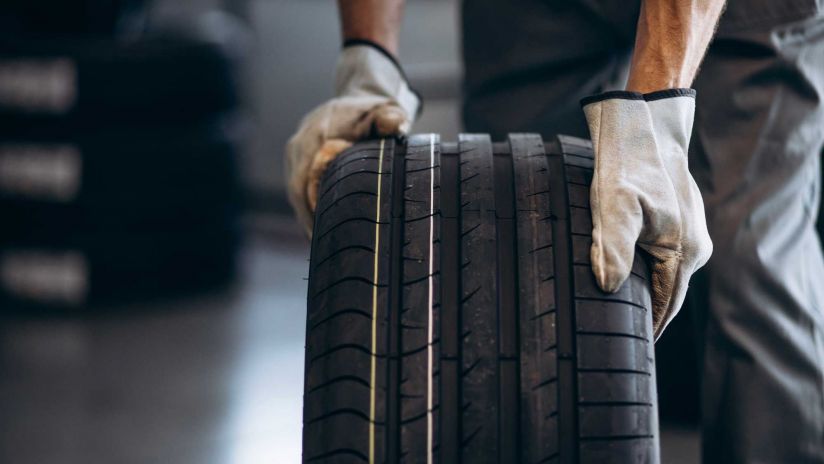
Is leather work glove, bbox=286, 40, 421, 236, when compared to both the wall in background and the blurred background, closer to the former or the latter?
the blurred background

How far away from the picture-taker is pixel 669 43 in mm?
983

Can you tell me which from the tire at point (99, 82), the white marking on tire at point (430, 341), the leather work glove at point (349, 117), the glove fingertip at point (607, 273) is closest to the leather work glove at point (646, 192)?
the glove fingertip at point (607, 273)

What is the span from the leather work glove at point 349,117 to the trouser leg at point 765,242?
1.34 feet

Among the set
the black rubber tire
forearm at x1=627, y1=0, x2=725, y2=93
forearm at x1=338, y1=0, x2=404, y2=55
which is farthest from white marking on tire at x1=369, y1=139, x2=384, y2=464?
forearm at x1=338, y1=0, x2=404, y2=55

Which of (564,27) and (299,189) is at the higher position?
(564,27)

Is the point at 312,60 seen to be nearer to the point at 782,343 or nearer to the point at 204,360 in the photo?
the point at 204,360

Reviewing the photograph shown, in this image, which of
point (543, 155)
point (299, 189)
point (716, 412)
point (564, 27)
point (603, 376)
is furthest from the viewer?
point (564, 27)

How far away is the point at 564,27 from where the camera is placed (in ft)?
4.89

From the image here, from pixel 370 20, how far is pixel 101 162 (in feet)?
4.86

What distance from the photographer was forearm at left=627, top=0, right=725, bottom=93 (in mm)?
981

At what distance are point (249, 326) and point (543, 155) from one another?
68.4 inches

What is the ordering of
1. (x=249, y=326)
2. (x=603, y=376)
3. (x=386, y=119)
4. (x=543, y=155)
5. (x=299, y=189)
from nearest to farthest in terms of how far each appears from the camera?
(x=603, y=376) → (x=543, y=155) → (x=386, y=119) → (x=299, y=189) → (x=249, y=326)

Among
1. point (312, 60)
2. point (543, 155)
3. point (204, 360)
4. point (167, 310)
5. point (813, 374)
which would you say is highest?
point (312, 60)

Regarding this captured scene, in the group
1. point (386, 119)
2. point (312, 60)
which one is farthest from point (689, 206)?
point (312, 60)
